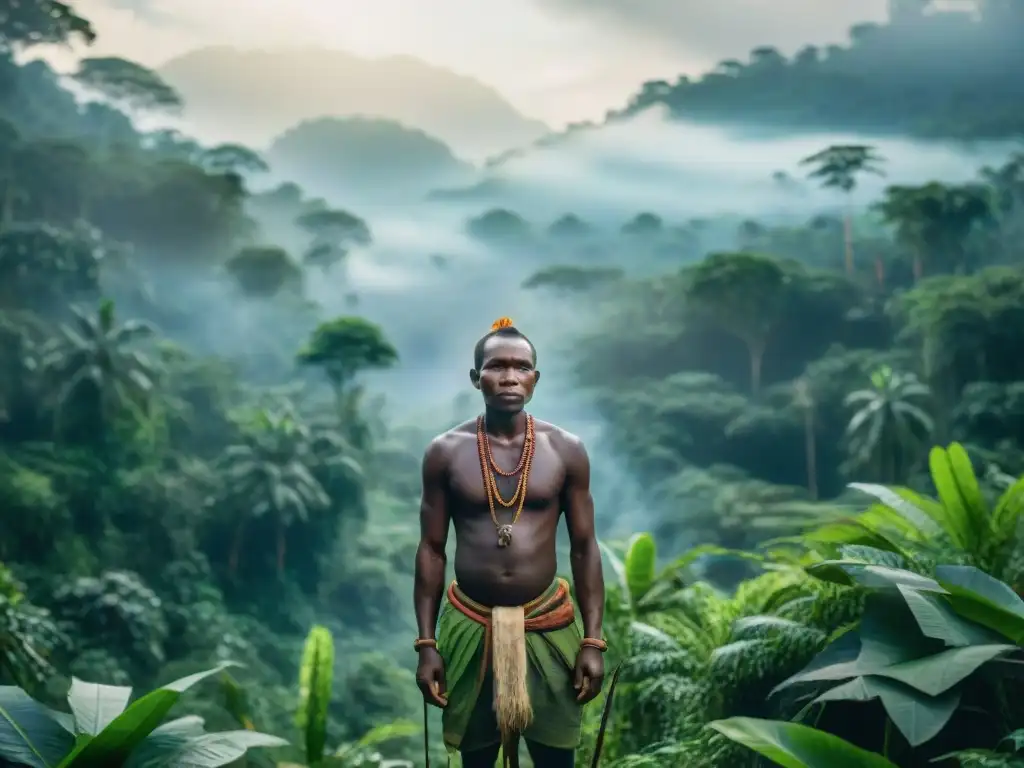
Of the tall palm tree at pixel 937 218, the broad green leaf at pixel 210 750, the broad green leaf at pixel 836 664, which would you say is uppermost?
the tall palm tree at pixel 937 218

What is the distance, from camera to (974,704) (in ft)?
11.7

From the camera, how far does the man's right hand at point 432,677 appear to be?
9.15 ft

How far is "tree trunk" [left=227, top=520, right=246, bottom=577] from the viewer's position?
1658 centimetres

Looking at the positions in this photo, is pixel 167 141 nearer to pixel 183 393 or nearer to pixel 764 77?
pixel 183 393

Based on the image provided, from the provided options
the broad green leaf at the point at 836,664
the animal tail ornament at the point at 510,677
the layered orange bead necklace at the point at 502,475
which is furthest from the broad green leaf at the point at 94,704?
the broad green leaf at the point at 836,664

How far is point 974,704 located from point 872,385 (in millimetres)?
14311

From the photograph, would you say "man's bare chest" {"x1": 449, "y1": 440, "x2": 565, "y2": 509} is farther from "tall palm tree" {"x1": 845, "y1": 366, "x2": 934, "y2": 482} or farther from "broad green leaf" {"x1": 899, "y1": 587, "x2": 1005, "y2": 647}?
"tall palm tree" {"x1": 845, "y1": 366, "x2": 934, "y2": 482}

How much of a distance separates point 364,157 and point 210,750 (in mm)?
20767

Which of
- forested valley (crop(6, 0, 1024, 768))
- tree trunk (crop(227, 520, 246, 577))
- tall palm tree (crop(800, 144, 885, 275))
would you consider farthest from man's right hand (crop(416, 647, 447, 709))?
tall palm tree (crop(800, 144, 885, 275))

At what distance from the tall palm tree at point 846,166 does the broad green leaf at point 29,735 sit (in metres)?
18.2

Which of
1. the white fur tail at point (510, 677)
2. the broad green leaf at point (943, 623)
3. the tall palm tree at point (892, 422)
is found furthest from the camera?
the tall palm tree at point (892, 422)

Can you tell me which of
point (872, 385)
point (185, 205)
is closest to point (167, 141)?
point (185, 205)

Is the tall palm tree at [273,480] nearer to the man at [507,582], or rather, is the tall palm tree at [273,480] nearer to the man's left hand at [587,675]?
the man at [507,582]

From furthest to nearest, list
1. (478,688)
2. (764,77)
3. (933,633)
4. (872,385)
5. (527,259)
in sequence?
(527,259) < (764,77) < (872,385) < (933,633) < (478,688)
